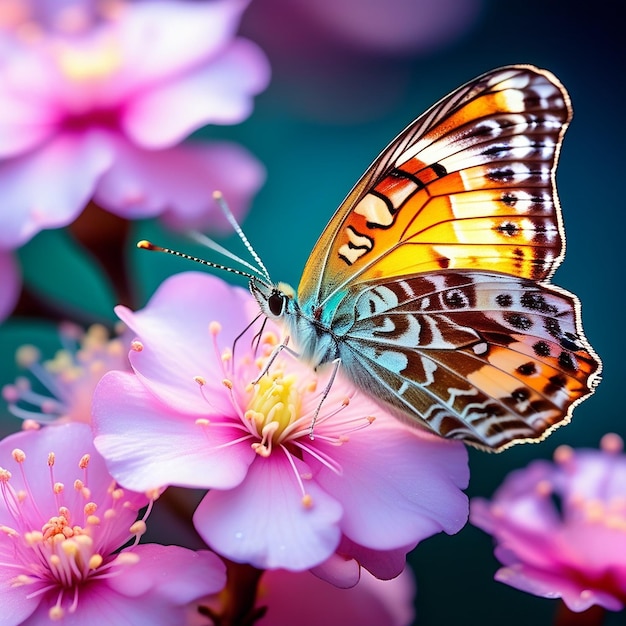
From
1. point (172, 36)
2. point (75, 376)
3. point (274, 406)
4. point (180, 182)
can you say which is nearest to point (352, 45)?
point (172, 36)

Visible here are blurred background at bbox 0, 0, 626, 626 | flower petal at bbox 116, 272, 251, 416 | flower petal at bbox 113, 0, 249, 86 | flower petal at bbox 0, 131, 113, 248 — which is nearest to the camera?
flower petal at bbox 116, 272, 251, 416

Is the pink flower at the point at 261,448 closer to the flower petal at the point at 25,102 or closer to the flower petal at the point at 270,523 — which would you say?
the flower petal at the point at 270,523

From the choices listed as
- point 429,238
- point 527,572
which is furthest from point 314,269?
point 527,572

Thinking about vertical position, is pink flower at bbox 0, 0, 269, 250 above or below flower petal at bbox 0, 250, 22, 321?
above

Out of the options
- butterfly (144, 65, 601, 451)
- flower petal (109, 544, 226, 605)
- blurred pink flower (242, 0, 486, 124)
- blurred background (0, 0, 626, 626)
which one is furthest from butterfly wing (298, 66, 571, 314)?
blurred pink flower (242, 0, 486, 124)

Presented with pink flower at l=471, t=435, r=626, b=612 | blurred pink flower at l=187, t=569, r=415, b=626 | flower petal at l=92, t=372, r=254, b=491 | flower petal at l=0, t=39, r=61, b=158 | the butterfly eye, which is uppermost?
flower petal at l=0, t=39, r=61, b=158

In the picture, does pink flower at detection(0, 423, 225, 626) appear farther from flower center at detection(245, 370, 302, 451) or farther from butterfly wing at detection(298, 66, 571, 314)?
butterfly wing at detection(298, 66, 571, 314)

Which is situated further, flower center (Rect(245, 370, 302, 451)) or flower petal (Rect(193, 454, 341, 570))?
flower center (Rect(245, 370, 302, 451))

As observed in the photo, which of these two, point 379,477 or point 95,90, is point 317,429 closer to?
point 379,477
